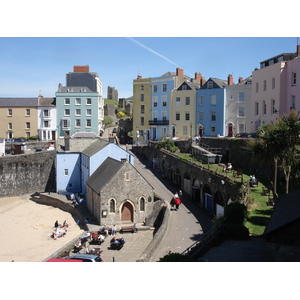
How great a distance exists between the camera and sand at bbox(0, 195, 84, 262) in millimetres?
20873

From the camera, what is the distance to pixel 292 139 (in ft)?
57.0

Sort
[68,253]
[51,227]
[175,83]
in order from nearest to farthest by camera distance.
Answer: [68,253], [51,227], [175,83]

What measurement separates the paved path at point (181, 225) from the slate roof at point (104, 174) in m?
4.33

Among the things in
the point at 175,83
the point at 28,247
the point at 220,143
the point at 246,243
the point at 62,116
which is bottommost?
the point at 28,247

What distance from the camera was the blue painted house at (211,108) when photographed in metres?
43.1

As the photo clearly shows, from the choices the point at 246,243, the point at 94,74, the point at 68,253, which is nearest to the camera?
the point at 246,243

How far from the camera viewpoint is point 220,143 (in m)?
34.8

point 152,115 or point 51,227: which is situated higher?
point 152,115

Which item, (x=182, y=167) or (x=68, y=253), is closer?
(x=68, y=253)

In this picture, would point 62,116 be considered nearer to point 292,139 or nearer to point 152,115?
point 152,115

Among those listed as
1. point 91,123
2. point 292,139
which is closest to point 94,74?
point 91,123

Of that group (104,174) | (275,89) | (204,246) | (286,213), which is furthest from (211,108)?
(286,213)

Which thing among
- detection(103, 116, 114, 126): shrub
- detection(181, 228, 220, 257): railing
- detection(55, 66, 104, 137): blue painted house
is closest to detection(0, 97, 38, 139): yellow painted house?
detection(55, 66, 104, 137): blue painted house

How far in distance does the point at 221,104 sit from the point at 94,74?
19.2 meters
